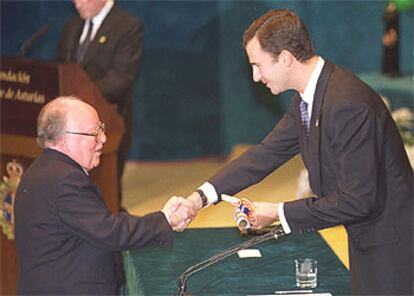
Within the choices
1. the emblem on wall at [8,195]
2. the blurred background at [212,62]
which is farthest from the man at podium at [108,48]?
the blurred background at [212,62]

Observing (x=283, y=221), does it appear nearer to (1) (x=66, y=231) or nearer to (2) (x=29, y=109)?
(1) (x=66, y=231)

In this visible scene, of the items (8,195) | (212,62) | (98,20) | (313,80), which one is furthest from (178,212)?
(212,62)

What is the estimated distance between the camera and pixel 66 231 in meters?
3.49

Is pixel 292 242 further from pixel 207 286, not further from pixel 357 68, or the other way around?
pixel 357 68

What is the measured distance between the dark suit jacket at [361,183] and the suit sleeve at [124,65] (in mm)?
2527

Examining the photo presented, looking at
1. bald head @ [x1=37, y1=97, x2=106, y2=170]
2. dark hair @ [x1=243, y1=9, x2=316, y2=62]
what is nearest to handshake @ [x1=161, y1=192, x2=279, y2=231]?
bald head @ [x1=37, y1=97, x2=106, y2=170]

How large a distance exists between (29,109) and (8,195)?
450 millimetres

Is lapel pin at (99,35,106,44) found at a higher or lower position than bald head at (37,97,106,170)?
higher

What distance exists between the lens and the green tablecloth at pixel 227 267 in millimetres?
Result: 3807

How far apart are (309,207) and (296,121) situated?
16.8 inches

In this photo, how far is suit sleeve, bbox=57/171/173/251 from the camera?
3.45 meters

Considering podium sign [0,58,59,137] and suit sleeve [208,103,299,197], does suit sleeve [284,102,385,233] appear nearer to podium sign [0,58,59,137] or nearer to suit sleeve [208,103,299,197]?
suit sleeve [208,103,299,197]

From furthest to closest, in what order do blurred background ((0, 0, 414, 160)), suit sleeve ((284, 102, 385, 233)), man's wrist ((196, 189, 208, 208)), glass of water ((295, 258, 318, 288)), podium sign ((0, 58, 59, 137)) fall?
blurred background ((0, 0, 414, 160))
podium sign ((0, 58, 59, 137))
man's wrist ((196, 189, 208, 208))
glass of water ((295, 258, 318, 288))
suit sleeve ((284, 102, 385, 233))

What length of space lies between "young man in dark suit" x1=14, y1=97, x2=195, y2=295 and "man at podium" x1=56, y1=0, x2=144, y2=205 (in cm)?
232
